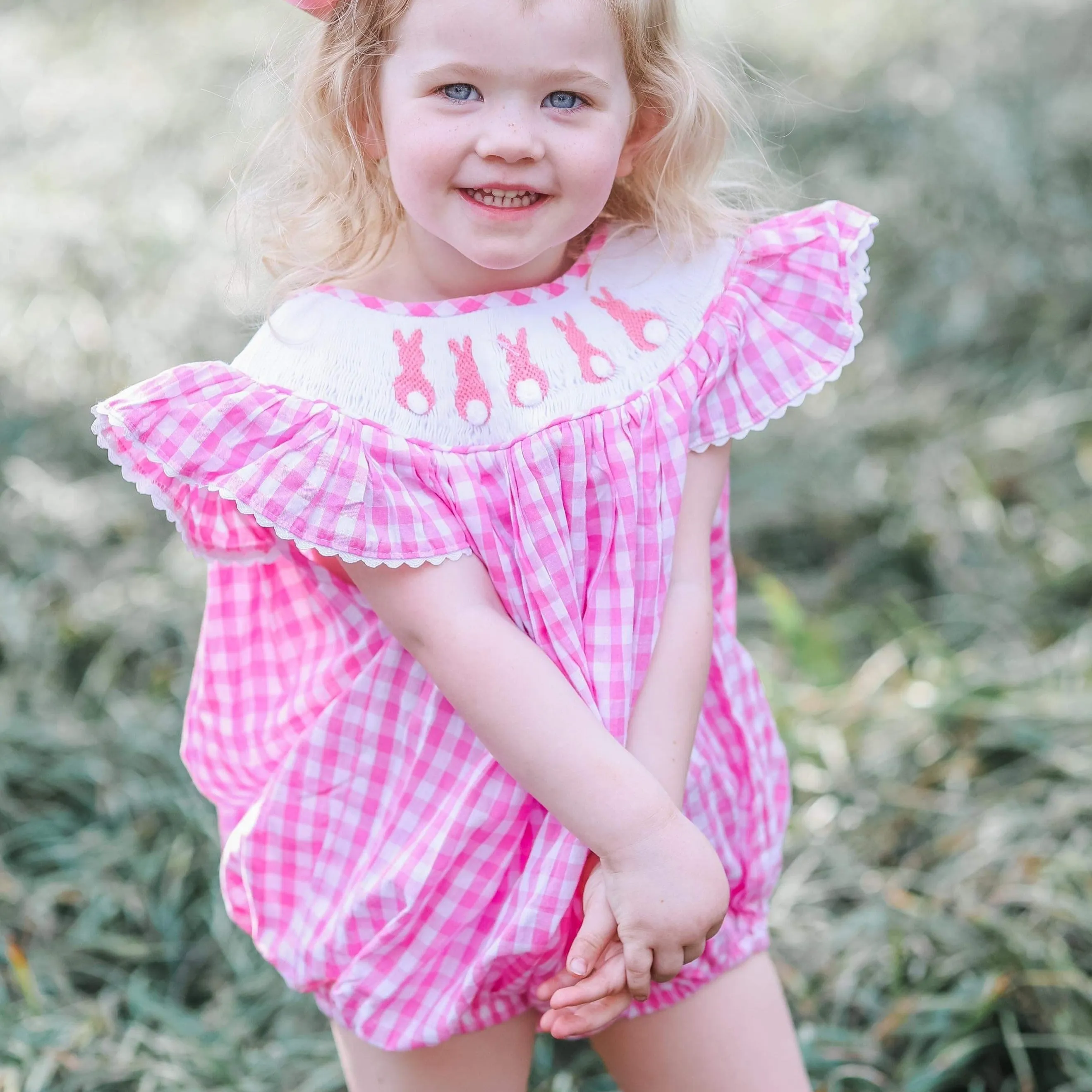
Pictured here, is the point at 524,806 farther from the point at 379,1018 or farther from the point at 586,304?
the point at 586,304

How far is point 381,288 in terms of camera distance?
1.42 metres

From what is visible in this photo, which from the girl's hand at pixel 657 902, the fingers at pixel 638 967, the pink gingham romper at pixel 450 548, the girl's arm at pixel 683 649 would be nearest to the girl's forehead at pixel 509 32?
the pink gingham romper at pixel 450 548

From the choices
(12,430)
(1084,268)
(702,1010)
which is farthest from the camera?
(1084,268)

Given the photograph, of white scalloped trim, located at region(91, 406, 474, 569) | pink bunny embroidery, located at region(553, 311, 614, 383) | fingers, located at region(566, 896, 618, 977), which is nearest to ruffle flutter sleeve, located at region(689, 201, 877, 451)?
pink bunny embroidery, located at region(553, 311, 614, 383)

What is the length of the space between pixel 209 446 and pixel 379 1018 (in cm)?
63

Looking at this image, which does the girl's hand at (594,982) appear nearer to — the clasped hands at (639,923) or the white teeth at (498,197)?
the clasped hands at (639,923)

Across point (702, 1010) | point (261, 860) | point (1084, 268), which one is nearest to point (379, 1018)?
point (261, 860)

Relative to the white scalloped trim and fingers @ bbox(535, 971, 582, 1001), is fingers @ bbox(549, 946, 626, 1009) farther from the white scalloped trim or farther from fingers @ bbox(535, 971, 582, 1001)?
the white scalloped trim

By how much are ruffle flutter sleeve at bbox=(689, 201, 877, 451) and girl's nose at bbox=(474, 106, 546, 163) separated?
319 millimetres

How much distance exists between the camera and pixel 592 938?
1.26 m

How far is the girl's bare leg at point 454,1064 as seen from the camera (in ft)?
4.76

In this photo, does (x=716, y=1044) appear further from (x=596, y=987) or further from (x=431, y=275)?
(x=431, y=275)

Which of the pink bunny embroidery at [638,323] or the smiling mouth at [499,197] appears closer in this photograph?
the smiling mouth at [499,197]

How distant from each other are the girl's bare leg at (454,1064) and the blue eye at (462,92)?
97 cm
